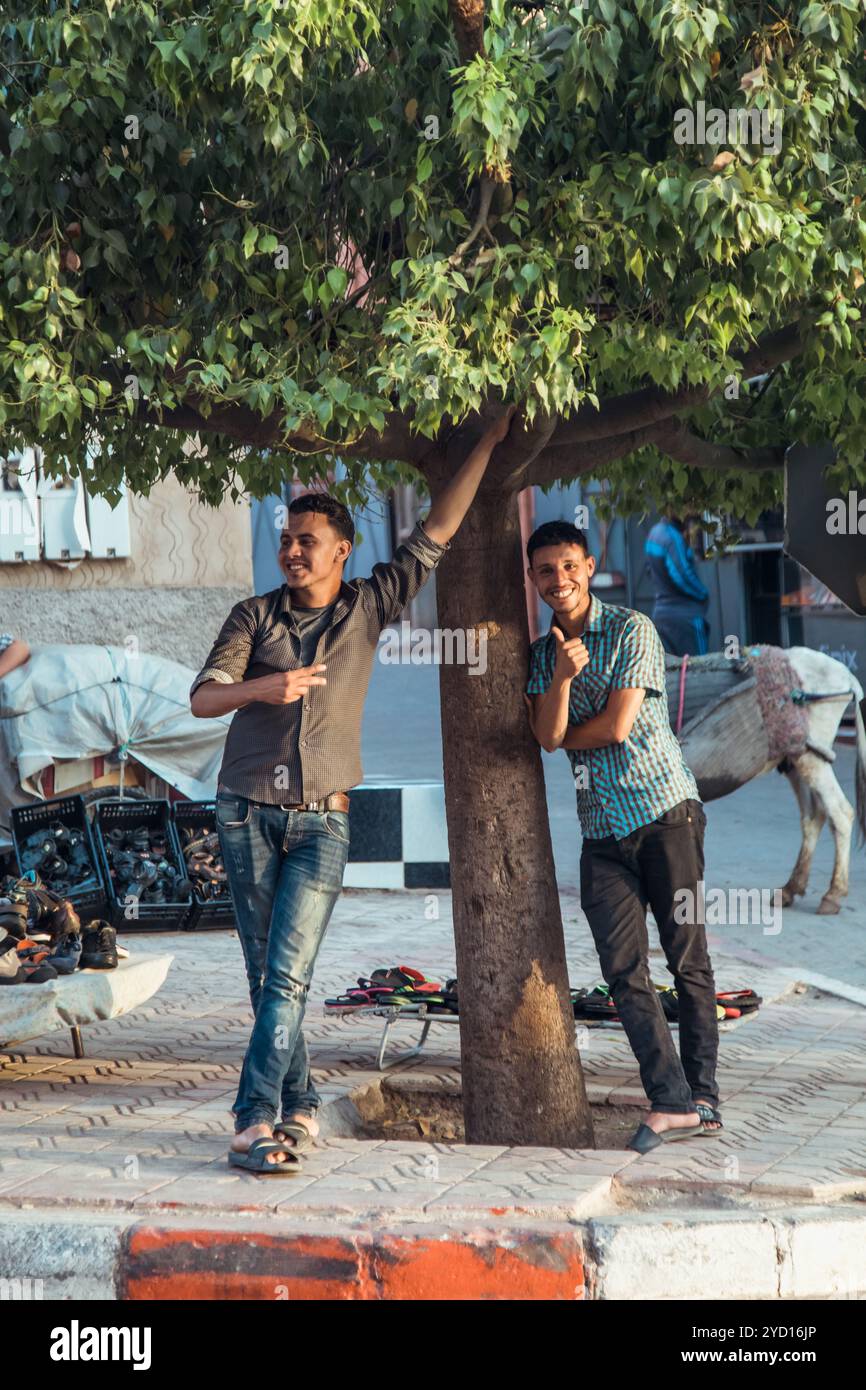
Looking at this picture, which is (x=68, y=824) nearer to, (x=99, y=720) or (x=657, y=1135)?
(x=99, y=720)

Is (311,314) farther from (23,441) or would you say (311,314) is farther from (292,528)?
(23,441)

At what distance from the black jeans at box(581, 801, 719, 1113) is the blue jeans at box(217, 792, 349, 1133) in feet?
2.89

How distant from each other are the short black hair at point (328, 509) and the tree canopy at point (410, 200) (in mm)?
201

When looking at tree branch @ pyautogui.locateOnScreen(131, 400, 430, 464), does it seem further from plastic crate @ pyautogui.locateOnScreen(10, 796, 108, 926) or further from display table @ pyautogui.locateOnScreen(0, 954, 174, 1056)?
plastic crate @ pyautogui.locateOnScreen(10, 796, 108, 926)

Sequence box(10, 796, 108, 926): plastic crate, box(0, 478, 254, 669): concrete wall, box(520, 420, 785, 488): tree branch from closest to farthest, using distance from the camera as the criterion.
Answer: box(520, 420, 785, 488): tree branch < box(10, 796, 108, 926): plastic crate < box(0, 478, 254, 669): concrete wall

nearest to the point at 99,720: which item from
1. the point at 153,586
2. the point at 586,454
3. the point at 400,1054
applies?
the point at 153,586

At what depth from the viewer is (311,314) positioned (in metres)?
4.77

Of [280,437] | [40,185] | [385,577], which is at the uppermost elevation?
[40,185]

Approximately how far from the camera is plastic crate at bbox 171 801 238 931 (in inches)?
381

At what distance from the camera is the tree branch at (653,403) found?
523cm

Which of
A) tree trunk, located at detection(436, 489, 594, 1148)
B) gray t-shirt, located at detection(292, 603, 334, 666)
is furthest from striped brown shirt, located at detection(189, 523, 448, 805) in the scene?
tree trunk, located at detection(436, 489, 594, 1148)

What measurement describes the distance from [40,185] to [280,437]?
107 cm

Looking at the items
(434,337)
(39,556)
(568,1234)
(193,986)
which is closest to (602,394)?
(434,337)
